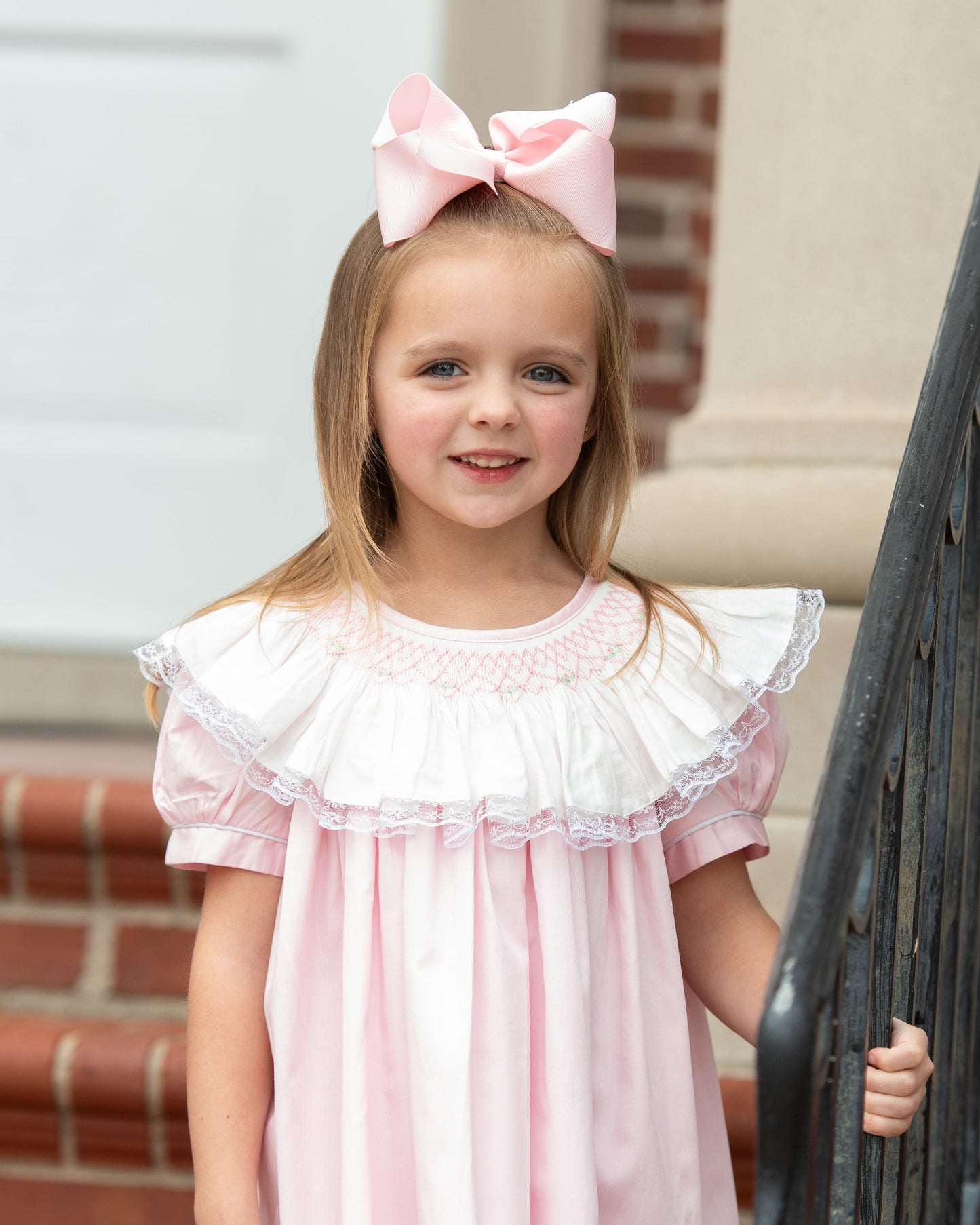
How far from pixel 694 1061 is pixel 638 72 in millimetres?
2655

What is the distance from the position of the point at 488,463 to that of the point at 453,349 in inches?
4.7

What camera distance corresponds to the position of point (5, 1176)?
2143 millimetres

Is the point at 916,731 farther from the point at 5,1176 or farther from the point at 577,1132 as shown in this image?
the point at 5,1176

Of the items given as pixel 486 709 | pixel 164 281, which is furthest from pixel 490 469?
pixel 164 281

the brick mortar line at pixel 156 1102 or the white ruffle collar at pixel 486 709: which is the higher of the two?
the white ruffle collar at pixel 486 709

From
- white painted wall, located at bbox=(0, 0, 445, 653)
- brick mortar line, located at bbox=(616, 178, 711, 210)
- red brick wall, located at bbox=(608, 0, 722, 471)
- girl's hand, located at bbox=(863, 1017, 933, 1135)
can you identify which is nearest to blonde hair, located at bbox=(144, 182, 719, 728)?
girl's hand, located at bbox=(863, 1017, 933, 1135)

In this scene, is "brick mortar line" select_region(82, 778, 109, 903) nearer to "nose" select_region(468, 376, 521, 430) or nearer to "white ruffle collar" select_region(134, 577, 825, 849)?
"white ruffle collar" select_region(134, 577, 825, 849)

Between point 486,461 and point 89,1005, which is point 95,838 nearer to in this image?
point 89,1005

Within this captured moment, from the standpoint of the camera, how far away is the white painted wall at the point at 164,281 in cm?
310

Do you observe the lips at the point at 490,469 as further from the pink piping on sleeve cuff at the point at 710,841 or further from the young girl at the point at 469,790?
the pink piping on sleeve cuff at the point at 710,841

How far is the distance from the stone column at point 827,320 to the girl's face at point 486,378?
2.82 ft

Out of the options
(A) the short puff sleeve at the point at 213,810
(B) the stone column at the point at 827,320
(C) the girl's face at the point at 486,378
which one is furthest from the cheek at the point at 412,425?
(B) the stone column at the point at 827,320

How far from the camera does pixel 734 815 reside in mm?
1531

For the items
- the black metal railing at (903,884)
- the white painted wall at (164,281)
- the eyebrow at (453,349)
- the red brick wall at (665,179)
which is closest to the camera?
the black metal railing at (903,884)
